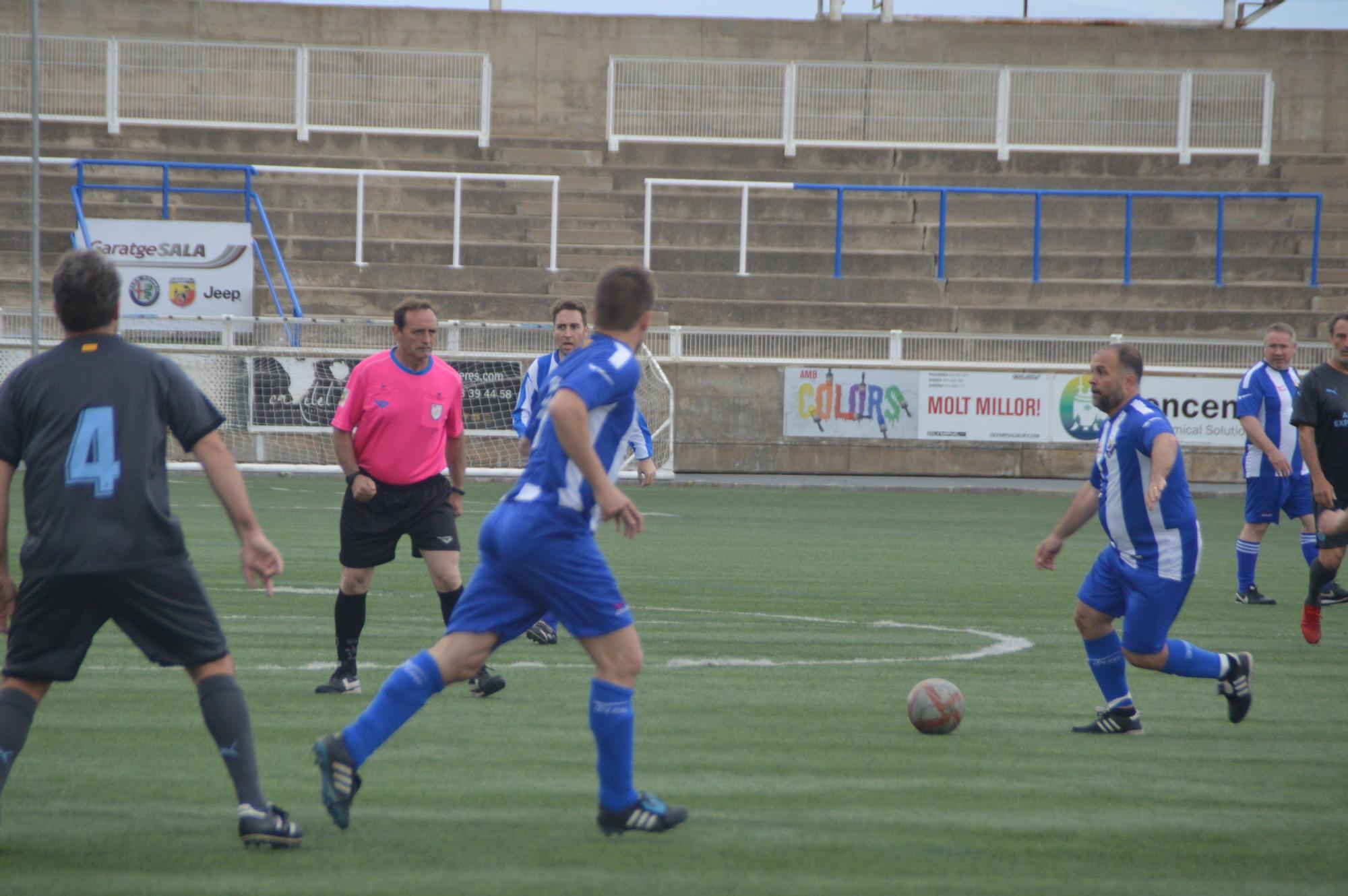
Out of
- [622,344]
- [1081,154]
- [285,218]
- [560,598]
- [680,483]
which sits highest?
[1081,154]

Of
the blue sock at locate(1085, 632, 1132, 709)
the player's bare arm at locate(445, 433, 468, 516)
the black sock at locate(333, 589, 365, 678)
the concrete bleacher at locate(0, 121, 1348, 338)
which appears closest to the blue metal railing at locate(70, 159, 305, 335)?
the concrete bleacher at locate(0, 121, 1348, 338)

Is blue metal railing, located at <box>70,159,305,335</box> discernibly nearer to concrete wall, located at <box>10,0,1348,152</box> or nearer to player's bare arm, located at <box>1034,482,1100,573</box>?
concrete wall, located at <box>10,0,1348,152</box>

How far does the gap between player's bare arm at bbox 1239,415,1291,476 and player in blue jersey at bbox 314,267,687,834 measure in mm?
7901

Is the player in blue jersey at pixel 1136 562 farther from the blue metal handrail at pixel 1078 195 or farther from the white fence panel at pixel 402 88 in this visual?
the white fence panel at pixel 402 88

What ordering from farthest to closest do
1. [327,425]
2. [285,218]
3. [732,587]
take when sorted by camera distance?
1. [285,218]
2. [327,425]
3. [732,587]

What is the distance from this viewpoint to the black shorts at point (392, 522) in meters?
7.33

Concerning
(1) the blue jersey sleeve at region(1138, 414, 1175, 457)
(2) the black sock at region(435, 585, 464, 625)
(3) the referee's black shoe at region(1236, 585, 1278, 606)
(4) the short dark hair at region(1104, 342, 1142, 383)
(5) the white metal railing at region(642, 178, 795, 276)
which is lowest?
(3) the referee's black shoe at region(1236, 585, 1278, 606)

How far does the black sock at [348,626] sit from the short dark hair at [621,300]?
2.89 metres

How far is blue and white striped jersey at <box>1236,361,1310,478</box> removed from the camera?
1186cm

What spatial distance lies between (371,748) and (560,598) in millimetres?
782

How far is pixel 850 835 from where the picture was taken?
15.9 ft

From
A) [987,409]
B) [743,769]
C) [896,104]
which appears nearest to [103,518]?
[743,769]

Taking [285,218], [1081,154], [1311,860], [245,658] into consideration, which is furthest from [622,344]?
[1081,154]

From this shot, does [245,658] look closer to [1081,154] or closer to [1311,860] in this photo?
[1311,860]
